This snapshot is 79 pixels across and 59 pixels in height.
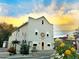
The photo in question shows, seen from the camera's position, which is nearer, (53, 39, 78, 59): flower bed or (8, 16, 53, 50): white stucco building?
(53, 39, 78, 59): flower bed

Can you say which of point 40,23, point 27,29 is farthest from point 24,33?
point 40,23

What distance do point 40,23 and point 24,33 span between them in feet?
4.57

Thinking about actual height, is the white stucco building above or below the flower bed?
above

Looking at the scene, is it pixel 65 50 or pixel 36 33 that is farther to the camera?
pixel 36 33

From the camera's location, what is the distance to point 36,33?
14.7 meters

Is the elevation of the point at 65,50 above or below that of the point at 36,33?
below

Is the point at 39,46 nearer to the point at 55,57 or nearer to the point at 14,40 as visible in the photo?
the point at 14,40

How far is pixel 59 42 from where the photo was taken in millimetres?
1614

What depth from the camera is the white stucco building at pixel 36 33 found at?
1445 cm

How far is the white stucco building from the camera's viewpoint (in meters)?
14.4

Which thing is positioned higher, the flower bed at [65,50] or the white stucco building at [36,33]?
the white stucco building at [36,33]

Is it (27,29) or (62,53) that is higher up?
(27,29)

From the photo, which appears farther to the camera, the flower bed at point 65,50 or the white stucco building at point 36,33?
the white stucco building at point 36,33

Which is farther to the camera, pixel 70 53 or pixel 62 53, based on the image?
pixel 62 53
